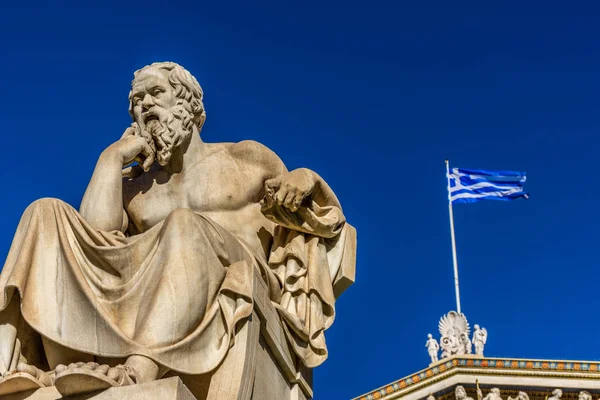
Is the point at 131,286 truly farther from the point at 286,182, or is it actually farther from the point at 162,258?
the point at 286,182

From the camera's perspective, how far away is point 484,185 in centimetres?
3111

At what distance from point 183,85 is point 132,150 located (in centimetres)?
52

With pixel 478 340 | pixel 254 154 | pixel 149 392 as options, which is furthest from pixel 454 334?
pixel 149 392

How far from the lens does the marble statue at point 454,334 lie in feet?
104

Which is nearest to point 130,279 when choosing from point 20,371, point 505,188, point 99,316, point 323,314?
point 99,316

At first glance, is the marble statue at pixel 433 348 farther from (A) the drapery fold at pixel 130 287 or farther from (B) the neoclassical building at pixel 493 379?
(A) the drapery fold at pixel 130 287

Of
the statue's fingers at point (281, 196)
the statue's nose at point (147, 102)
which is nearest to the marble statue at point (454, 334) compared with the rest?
the statue's fingers at point (281, 196)

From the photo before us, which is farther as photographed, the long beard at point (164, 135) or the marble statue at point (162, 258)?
the long beard at point (164, 135)

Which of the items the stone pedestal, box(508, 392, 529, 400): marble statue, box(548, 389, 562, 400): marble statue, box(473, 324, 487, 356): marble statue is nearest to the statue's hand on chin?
the stone pedestal

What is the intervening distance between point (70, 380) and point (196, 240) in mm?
951

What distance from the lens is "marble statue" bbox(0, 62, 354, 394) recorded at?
213 inches

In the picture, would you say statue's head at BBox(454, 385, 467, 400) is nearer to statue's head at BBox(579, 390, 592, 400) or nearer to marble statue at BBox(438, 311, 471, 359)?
marble statue at BBox(438, 311, 471, 359)

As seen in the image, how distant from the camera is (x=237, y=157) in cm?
688

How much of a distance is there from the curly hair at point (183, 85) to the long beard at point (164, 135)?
16 cm
